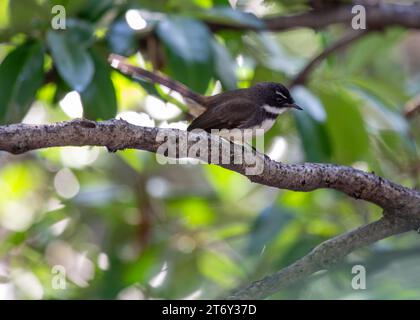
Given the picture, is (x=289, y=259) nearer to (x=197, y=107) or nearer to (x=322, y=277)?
(x=197, y=107)

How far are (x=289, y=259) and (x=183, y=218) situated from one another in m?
1.44

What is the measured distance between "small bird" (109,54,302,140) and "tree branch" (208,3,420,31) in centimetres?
77

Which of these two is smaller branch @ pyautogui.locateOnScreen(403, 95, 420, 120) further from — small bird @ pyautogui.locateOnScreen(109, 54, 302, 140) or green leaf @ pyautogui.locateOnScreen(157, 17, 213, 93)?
green leaf @ pyautogui.locateOnScreen(157, 17, 213, 93)

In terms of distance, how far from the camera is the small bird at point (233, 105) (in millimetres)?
4102

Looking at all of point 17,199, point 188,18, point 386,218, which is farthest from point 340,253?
point 17,199

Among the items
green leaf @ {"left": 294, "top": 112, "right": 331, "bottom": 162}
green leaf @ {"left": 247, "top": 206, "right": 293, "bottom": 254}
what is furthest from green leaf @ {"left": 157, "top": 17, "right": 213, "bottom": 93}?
green leaf @ {"left": 247, "top": 206, "right": 293, "bottom": 254}

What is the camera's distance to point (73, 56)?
3611 millimetres

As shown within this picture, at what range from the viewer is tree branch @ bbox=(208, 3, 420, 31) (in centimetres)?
500

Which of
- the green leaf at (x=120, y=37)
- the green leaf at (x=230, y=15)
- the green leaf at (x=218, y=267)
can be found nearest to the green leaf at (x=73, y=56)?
the green leaf at (x=120, y=37)

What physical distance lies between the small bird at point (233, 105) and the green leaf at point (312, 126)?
73 mm

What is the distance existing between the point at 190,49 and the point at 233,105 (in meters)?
0.49

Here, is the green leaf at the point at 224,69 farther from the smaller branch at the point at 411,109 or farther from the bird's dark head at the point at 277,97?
the smaller branch at the point at 411,109
